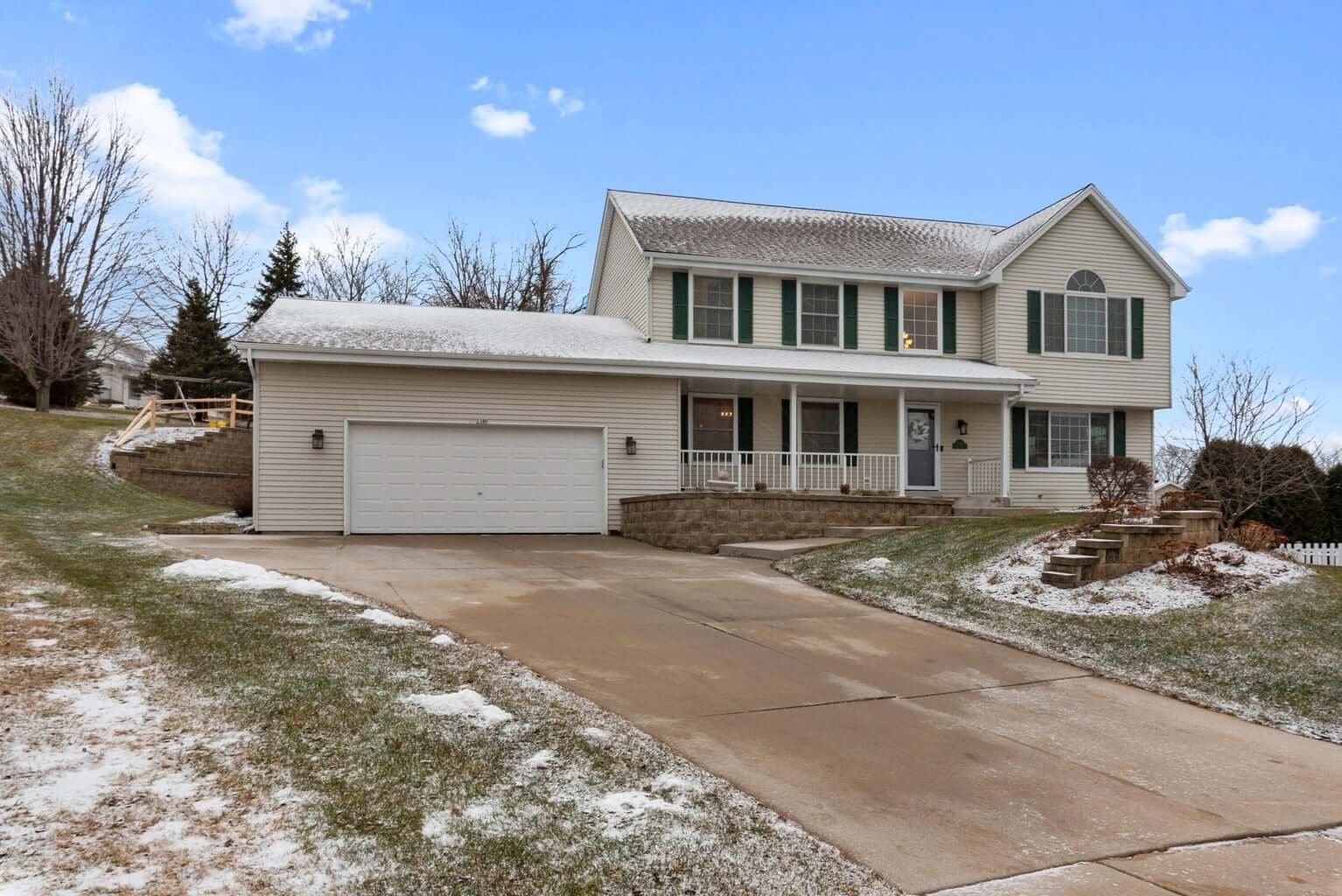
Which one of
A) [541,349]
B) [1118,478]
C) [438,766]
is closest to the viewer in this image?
[438,766]

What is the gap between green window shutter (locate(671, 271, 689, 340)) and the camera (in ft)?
56.2

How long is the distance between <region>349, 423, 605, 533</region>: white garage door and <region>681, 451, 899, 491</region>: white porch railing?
1.91 m

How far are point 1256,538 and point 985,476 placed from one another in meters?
8.82

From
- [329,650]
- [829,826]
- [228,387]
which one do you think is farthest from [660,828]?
[228,387]

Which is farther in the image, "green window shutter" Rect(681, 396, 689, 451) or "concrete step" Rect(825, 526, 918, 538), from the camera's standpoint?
"green window shutter" Rect(681, 396, 689, 451)

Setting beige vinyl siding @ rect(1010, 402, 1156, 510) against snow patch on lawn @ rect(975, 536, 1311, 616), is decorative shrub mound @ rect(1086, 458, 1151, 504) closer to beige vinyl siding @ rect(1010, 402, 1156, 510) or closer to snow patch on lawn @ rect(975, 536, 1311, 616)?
beige vinyl siding @ rect(1010, 402, 1156, 510)

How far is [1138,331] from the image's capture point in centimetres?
1858

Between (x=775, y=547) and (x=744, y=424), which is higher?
(x=744, y=424)

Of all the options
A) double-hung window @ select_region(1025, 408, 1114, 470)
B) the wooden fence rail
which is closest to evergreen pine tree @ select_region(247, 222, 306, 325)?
the wooden fence rail

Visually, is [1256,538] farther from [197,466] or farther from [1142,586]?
[197,466]

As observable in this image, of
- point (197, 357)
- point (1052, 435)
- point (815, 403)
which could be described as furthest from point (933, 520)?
point (197, 357)

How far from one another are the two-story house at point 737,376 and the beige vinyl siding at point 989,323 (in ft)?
0.24

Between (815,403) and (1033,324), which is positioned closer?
(815,403)

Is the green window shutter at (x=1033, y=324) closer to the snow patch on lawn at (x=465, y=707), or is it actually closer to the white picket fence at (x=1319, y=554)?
the white picket fence at (x=1319, y=554)
